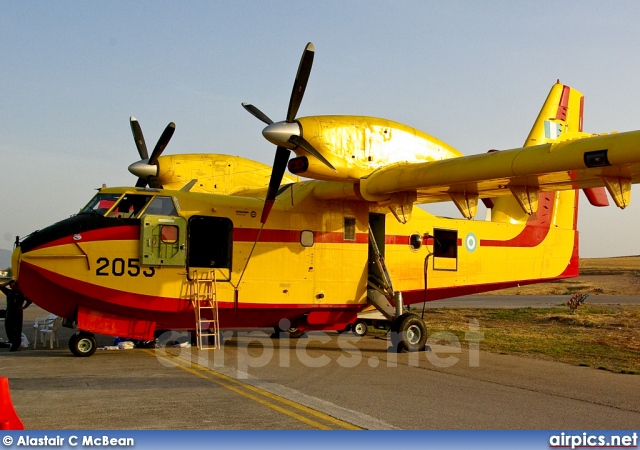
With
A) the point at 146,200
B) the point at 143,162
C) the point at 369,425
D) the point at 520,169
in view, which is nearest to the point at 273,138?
the point at 146,200

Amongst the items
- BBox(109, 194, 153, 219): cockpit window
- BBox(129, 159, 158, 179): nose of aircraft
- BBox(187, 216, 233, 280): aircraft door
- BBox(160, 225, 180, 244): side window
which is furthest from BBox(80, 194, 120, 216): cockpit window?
BBox(129, 159, 158, 179): nose of aircraft

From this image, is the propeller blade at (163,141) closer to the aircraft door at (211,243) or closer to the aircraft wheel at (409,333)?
the aircraft door at (211,243)

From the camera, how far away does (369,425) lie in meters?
7.06

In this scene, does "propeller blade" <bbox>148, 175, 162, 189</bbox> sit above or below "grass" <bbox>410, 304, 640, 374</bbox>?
above

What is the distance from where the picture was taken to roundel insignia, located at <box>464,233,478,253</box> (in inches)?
690

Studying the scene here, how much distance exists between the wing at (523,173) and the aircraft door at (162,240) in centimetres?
392

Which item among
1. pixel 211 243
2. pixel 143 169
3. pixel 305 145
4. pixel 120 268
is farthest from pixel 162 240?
pixel 143 169

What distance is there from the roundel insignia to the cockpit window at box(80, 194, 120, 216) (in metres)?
8.95

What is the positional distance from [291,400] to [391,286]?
7636 millimetres

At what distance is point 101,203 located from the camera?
13.8 m

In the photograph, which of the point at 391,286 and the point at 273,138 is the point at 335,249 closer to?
the point at 391,286

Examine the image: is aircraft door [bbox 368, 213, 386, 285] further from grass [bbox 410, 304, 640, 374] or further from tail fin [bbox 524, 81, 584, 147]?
tail fin [bbox 524, 81, 584, 147]

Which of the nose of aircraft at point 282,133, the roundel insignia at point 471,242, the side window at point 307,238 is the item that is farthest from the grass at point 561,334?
the nose of aircraft at point 282,133

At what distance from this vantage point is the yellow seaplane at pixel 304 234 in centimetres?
1284
